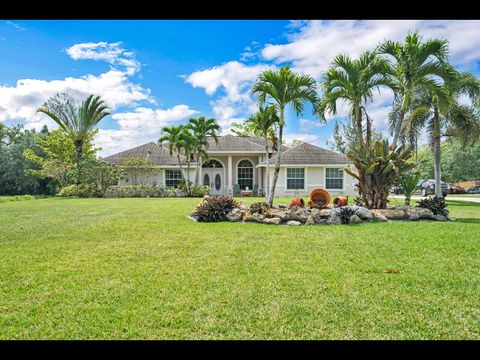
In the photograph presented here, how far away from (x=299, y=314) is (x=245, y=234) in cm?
466

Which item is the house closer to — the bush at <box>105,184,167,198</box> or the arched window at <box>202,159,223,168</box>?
the arched window at <box>202,159,223,168</box>

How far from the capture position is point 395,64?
11.9 meters

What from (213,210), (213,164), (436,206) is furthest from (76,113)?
(436,206)

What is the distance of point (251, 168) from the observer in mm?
27875

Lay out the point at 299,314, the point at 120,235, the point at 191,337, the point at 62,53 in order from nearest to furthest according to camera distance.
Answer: the point at 191,337, the point at 299,314, the point at 62,53, the point at 120,235

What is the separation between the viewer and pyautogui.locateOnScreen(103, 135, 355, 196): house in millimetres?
24984

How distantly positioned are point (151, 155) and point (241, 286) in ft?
83.9

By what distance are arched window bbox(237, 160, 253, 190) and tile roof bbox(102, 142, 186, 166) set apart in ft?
15.2

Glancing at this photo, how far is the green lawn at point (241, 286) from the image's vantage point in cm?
307

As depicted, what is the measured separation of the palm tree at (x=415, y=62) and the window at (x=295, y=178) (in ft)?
43.6

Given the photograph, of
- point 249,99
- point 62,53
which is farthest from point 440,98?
point 62,53

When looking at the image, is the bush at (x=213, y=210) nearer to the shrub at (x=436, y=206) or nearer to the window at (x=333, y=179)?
the shrub at (x=436, y=206)

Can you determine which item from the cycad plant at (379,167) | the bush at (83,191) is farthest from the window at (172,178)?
the cycad plant at (379,167)
